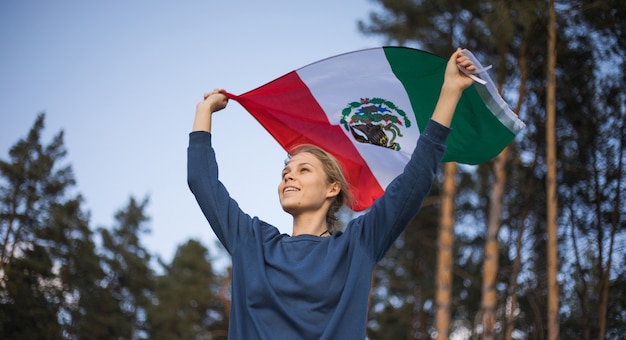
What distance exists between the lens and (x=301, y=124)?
3.65 m

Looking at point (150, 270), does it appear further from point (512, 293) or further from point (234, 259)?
point (234, 259)

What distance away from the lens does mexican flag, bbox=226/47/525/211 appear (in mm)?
3355

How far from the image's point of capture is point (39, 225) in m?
16.4

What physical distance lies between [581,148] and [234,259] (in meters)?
9.49

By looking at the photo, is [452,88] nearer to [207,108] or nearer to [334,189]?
[334,189]

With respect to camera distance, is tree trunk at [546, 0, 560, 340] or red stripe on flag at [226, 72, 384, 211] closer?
red stripe on flag at [226, 72, 384, 211]

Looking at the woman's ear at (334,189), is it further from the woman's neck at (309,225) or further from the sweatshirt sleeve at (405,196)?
the sweatshirt sleeve at (405,196)

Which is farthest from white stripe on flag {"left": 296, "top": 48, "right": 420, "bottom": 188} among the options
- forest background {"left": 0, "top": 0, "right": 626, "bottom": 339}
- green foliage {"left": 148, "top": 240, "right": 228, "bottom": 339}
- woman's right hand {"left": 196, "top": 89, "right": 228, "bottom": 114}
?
green foliage {"left": 148, "top": 240, "right": 228, "bottom": 339}

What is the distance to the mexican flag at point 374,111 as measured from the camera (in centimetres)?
336

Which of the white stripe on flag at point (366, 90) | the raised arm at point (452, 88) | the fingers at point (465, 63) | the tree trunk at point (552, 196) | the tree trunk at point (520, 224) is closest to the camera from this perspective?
the raised arm at point (452, 88)

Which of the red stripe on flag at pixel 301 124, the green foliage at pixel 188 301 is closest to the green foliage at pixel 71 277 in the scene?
the green foliage at pixel 188 301

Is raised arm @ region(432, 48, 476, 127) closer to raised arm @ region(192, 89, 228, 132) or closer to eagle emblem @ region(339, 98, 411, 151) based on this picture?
eagle emblem @ region(339, 98, 411, 151)

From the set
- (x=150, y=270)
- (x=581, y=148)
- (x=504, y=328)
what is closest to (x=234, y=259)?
(x=504, y=328)

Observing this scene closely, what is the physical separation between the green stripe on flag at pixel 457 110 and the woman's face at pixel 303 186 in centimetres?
69
